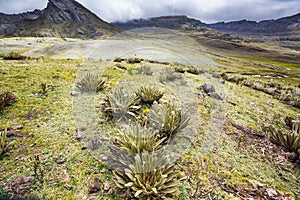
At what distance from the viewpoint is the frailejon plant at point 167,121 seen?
346 cm

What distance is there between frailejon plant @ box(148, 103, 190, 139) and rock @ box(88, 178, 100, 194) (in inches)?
52.7

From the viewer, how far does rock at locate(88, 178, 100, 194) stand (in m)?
2.44

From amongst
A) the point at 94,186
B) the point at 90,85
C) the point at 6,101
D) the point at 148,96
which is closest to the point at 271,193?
the point at 94,186

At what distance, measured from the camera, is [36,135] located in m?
3.35

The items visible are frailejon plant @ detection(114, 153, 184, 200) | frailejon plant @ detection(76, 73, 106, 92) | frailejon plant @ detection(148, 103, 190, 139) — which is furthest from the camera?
frailejon plant @ detection(76, 73, 106, 92)

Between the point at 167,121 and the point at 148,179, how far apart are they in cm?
134

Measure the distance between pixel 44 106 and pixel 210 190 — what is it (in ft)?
13.1

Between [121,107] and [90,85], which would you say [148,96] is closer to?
[121,107]

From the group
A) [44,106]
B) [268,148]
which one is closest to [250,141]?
[268,148]

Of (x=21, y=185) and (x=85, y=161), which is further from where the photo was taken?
(x=85, y=161)

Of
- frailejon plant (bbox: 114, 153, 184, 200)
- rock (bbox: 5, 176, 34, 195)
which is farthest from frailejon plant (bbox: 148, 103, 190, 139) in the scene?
rock (bbox: 5, 176, 34, 195)

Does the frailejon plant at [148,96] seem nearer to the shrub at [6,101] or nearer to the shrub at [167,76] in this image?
the shrub at [167,76]

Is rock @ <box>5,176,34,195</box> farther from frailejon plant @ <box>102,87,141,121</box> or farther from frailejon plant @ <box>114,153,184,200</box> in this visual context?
frailejon plant @ <box>102,87,141,121</box>

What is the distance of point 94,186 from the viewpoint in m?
2.50
